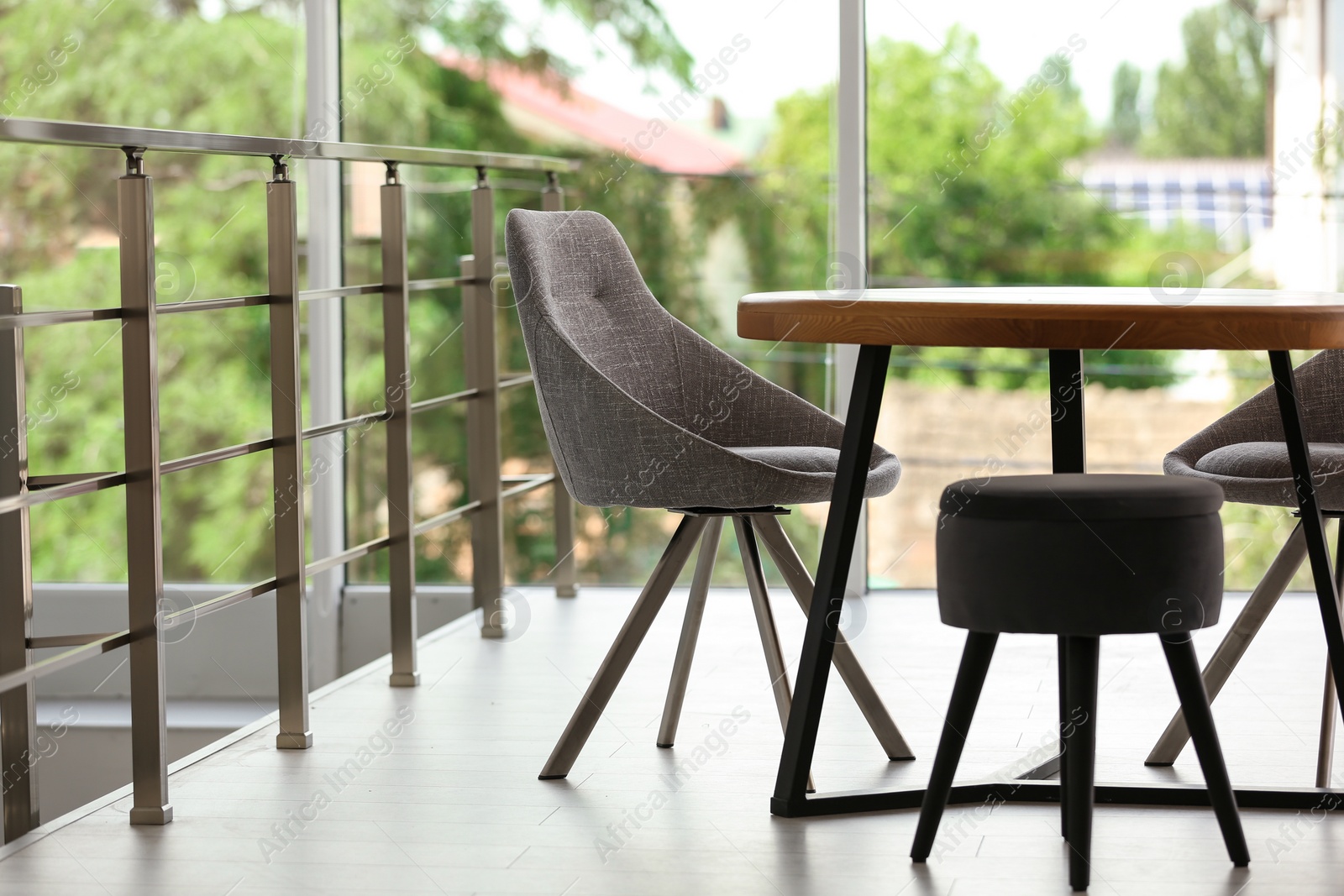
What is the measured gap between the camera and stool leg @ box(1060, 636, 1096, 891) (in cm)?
163

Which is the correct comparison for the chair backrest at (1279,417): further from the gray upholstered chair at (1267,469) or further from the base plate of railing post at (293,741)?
the base plate of railing post at (293,741)

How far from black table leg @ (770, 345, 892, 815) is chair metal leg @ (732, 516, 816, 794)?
0.21m

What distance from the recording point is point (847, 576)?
1901mm

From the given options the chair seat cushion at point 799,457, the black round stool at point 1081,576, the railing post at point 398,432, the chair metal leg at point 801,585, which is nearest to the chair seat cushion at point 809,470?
the chair seat cushion at point 799,457

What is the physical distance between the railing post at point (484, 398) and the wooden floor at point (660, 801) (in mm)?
286

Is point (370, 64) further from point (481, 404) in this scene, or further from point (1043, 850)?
point (1043, 850)

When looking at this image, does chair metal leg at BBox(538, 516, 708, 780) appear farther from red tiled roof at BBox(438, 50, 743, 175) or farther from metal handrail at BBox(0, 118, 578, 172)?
red tiled roof at BBox(438, 50, 743, 175)

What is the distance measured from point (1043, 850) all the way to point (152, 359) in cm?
140

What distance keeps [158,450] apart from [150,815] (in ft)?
1.71

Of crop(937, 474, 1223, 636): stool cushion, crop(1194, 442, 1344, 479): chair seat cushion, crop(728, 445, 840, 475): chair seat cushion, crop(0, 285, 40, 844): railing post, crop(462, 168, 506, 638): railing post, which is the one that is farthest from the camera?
crop(462, 168, 506, 638): railing post

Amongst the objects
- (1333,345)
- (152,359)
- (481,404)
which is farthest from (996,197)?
(152,359)

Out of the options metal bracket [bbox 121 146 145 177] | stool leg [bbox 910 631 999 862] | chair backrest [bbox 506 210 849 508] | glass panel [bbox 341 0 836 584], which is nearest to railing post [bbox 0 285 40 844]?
metal bracket [bbox 121 146 145 177]

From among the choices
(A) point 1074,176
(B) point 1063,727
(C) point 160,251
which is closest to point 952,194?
(A) point 1074,176

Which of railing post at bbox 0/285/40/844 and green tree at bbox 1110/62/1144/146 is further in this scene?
green tree at bbox 1110/62/1144/146
